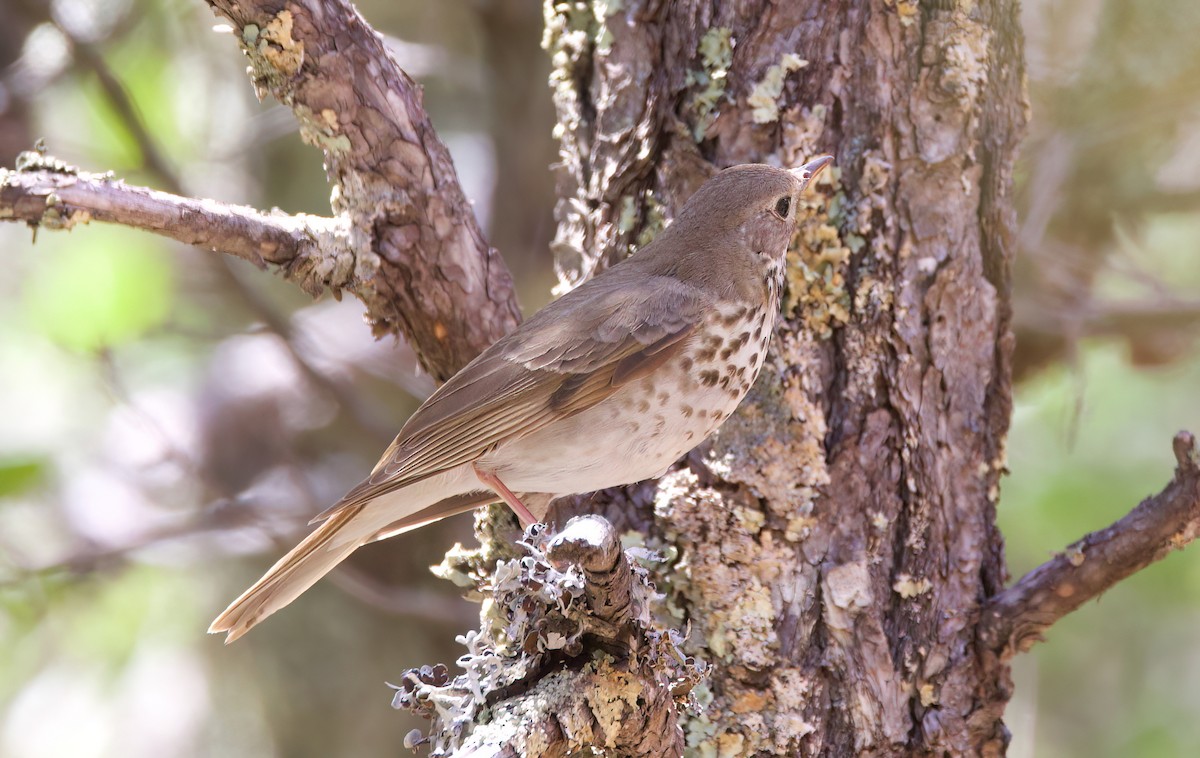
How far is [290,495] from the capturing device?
5152 mm

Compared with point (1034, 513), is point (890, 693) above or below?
below

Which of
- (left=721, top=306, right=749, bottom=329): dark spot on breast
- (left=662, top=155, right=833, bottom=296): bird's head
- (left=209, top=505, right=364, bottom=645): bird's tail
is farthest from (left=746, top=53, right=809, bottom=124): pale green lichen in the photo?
(left=209, top=505, right=364, bottom=645): bird's tail

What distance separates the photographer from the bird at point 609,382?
2895 millimetres

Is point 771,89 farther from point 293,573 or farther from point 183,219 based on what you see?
point 293,573

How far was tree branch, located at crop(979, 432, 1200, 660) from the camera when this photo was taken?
253cm

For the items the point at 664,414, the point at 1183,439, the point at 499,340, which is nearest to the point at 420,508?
the point at 499,340

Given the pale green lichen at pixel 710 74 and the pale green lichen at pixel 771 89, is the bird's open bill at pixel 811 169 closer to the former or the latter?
the pale green lichen at pixel 771 89

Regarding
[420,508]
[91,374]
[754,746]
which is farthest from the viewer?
[91,374]

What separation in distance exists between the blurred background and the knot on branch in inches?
74.5

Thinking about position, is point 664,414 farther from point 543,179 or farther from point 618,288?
point 543,179

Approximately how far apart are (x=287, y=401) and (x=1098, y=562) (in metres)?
4.00

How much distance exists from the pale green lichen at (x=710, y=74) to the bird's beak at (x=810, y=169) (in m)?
0.30

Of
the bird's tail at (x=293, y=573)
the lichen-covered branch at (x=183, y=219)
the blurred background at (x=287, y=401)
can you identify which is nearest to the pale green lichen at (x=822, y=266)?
the lichen-covered branch at (x=183, y=219)

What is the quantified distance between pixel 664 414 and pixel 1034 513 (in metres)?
3.40
